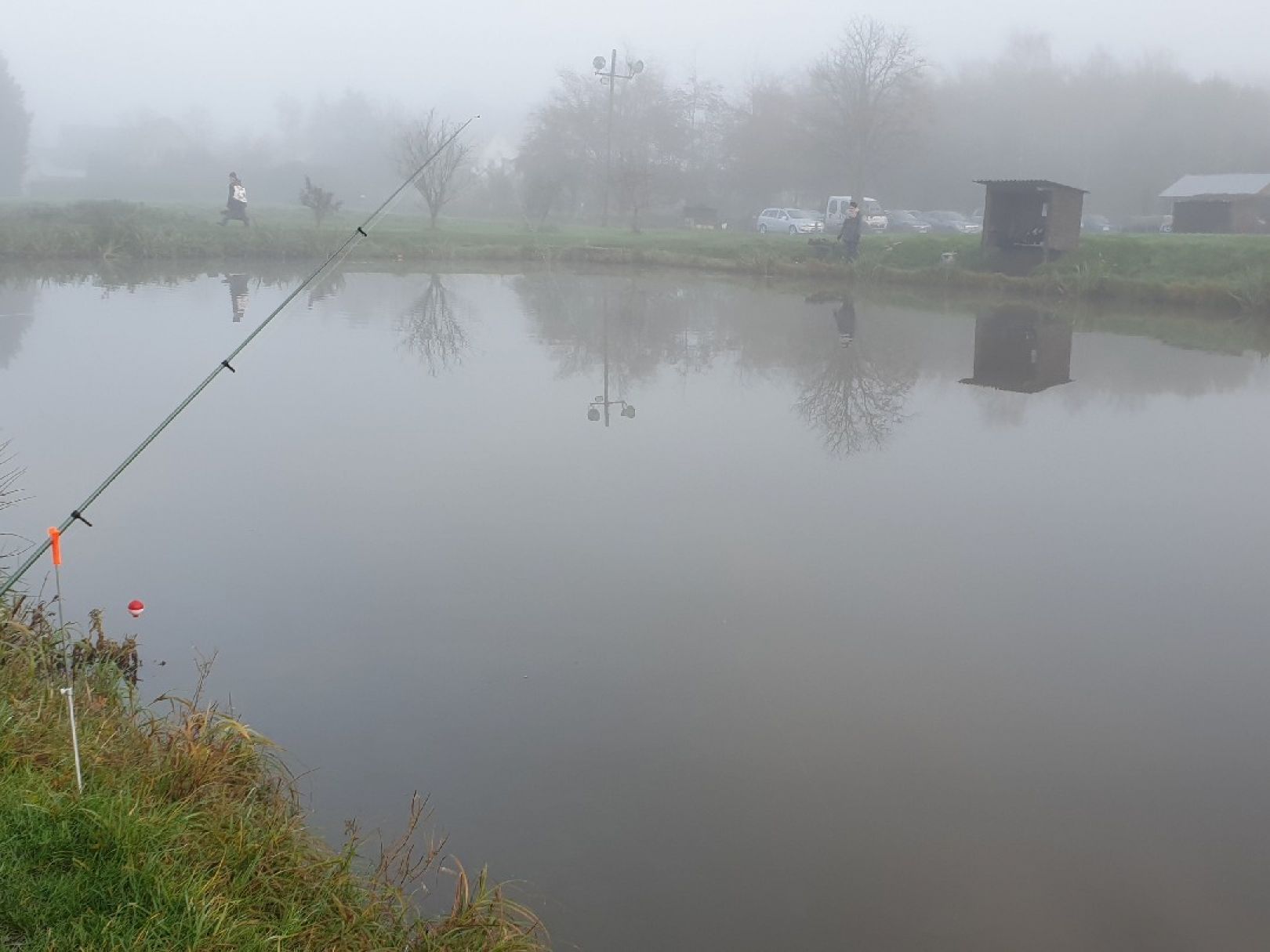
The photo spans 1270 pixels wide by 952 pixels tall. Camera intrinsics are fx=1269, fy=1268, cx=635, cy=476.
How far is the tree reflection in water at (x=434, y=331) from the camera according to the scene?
12558 mm

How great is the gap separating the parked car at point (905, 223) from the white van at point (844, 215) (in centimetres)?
46

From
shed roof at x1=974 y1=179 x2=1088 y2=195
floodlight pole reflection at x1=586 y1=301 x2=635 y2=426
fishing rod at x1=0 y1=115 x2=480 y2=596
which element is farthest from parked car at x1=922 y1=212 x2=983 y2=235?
fishing rod at x1=0 y1=115 x2=480 y2=596

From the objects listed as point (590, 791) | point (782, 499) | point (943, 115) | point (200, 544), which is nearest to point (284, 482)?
point (200, 544)

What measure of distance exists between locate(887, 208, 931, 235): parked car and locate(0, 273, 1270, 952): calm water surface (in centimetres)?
2811

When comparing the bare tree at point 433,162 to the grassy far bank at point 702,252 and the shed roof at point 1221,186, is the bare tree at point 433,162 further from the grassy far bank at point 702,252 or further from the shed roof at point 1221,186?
the shed roof at point 1221,186

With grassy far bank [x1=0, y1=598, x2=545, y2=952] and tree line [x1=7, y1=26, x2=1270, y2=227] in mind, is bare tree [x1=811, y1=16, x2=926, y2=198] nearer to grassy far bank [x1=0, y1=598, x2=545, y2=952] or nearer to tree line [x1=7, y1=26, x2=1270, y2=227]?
tree line [x1=7, y1=26, x2=1270, y2=227]

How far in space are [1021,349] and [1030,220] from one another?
8.88m

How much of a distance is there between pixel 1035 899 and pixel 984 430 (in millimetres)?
6509

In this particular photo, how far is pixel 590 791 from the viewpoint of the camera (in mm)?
4066

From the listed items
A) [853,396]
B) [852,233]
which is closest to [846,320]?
[853,396]

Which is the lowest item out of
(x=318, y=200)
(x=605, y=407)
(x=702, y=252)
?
(x=605, y=407)

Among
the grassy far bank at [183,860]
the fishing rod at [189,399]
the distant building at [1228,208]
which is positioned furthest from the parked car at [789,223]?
the grassy far bank at [183,860]

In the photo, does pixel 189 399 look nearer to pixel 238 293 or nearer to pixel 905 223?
pixel 238 293

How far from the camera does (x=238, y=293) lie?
1781 centimetres
